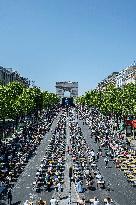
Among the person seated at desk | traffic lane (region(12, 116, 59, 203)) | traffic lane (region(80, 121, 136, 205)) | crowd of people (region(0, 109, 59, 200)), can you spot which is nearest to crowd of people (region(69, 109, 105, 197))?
traffic lane (region(80, 121, 136, 205))

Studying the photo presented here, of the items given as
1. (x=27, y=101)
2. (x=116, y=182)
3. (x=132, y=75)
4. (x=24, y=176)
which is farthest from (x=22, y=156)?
(x=132, y=75)

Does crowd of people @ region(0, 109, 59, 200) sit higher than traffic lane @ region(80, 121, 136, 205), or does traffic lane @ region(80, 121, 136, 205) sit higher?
crowd of people @ region(0, 109, 59, 200)

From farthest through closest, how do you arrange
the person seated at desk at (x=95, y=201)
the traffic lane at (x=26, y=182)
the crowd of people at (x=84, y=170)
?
1. the crowd of people at (x=84, y=170)
2. the traffic lane at (x=26, y=182)
3. the person seated at desk at (x=95, y=201)

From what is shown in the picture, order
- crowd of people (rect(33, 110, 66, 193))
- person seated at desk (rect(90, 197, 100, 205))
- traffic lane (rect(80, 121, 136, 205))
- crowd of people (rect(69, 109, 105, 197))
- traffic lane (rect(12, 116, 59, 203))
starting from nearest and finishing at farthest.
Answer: person seated at desk (rect(90, 197, 100, 205)), traffic lane (rect(80, 121, 136, 205)), traffic lane (rect(12, 116, 59, 203)), crowd of people (rect(33, 110, 66, 193)), crowd of people (rect(69, 109, 105, 197))

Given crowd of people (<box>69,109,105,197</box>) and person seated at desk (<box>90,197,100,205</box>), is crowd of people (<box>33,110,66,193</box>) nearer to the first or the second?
crowd of people (<box>69,109,105,197</box>)

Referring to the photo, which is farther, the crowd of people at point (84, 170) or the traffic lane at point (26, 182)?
the crowd of people at point (84, 170)

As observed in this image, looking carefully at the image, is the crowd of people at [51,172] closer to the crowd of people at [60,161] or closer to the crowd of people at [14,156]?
the crowd of people at [60,161]

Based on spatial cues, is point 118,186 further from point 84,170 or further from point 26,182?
point 26,182

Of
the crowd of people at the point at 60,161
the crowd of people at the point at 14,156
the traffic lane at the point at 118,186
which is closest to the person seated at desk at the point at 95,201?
the crowd of people at the point at 60,161

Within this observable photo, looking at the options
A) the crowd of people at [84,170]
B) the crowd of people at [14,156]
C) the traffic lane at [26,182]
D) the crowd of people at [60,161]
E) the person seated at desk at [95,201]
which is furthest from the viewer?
the crowd of people at [14,156]

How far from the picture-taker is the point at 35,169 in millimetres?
67875

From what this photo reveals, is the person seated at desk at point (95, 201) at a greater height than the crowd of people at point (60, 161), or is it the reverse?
the crowd of people at point (60, 161)

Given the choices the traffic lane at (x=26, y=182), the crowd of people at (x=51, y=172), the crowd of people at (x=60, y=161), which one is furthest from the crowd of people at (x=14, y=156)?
the crowd of people at (x=51, y=172)

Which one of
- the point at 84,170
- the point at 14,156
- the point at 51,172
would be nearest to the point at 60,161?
the point at 84,170
